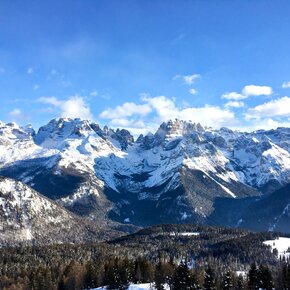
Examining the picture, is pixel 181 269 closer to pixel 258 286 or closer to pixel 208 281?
pixel 208 281

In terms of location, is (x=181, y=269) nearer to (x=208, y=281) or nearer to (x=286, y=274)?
(x=208, y=281)

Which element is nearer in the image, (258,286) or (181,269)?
(258,286)

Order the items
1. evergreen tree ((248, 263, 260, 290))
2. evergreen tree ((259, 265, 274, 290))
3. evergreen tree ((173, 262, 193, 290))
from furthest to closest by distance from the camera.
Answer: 1. evergreen tree ((173, 262, 193, 290))
2. evergreen tree ((248, 263, 260, 290))
3. evergreen tree ((259, 265, 274, 290))

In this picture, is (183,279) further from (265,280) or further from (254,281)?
(265,280)

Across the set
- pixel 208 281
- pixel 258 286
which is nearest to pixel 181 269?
pixel 208 281

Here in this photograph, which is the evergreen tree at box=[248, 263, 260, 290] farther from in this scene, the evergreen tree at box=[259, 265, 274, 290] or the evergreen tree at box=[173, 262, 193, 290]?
the evergreen tree at box=[173, 262, 193, 290]

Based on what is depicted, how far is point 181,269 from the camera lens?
19425 cm

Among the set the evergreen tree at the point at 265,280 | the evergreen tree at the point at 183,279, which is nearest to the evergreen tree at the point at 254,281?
the evergreen tree at the point at 265,280

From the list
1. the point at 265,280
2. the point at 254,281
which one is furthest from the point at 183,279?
the point at 265,280

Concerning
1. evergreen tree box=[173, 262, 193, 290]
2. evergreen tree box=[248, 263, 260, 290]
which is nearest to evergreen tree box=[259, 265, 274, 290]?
evergreen tree box=[248, 263, 260, 290]

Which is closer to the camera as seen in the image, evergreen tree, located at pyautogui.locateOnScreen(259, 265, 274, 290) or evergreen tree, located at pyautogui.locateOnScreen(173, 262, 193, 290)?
evergreen tree, located at pyautogui.locateOnScreen(259, 265, 274, 290)

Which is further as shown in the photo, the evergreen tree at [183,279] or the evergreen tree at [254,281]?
the evergreen tree at [183,279]

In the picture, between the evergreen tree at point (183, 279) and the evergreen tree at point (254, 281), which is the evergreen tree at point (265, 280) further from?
the evergreen tree at point (183, 279)

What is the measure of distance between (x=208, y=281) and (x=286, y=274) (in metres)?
28.5
